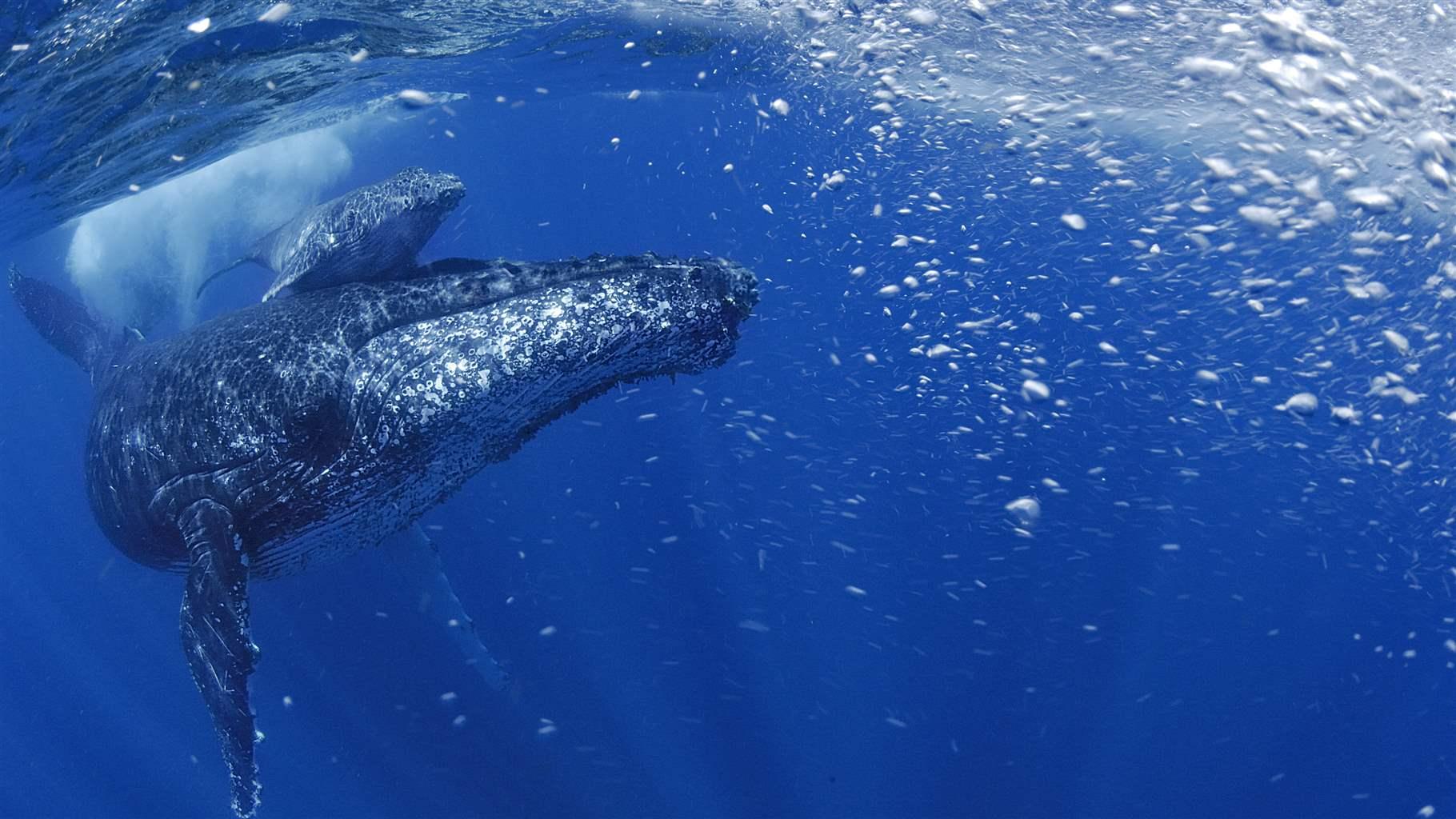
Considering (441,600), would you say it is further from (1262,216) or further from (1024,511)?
(1262,216)

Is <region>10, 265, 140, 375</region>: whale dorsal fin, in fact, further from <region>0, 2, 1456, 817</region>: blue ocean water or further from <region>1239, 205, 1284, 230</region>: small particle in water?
<region>1239, 205, 1284, 230</region>: small particle in water

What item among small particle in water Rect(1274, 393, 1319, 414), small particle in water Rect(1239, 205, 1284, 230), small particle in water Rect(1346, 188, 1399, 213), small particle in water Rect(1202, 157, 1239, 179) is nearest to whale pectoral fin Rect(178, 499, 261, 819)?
small particle in water Rect(1274, 393, 1319, 414)

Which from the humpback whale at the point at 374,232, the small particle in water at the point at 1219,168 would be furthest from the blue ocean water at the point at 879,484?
the humpback whale at the point at 374,232

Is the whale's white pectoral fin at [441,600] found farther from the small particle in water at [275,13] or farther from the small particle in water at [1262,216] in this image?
the small particle in water at [1262,216]

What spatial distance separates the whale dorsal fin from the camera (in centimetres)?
1362

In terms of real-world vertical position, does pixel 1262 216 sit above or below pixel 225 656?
below

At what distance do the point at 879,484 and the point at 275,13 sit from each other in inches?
758

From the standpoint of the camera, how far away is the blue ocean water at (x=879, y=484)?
13539 millimetres

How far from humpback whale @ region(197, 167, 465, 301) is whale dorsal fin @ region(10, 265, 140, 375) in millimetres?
8081

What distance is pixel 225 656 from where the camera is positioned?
5.85 meters

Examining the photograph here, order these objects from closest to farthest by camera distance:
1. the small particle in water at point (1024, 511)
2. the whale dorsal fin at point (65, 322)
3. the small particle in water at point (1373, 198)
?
the small particle in water at point (1373, 198), the whale dorsal fin at point (65, 322), the small particle in water at point (1024, 511)

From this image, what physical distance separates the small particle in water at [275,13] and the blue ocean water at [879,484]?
34 cm

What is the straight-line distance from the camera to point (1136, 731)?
17.1 m

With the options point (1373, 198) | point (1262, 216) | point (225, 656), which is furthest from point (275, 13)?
point (1373, 198)
